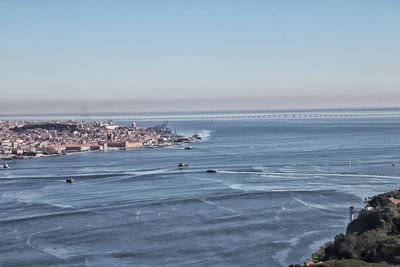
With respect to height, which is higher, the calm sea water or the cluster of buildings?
the calm sea water

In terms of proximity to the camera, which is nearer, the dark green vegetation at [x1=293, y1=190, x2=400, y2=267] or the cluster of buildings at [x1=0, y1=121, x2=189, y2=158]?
the dark green vegetation at [x1=293, y1=190, x2=400, y2=267]

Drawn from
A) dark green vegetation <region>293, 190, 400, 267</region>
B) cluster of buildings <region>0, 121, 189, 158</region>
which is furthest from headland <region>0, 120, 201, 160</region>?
dark green vegetation <region>293, 190, 400, 267</region>

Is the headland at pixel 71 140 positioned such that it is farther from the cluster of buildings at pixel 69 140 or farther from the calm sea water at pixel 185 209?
the calm sea water at pixel 185 209

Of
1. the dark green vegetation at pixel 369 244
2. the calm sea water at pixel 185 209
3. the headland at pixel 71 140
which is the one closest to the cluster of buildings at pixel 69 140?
the headland at pixel 71 140

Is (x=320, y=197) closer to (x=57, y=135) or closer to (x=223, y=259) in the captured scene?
(x=223, y=259)

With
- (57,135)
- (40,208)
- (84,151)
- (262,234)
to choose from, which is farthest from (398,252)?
(57,135)

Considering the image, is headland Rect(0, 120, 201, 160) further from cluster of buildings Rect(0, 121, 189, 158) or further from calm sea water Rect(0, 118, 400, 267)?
calm sea water Rect(0, 118, 400, 267)
